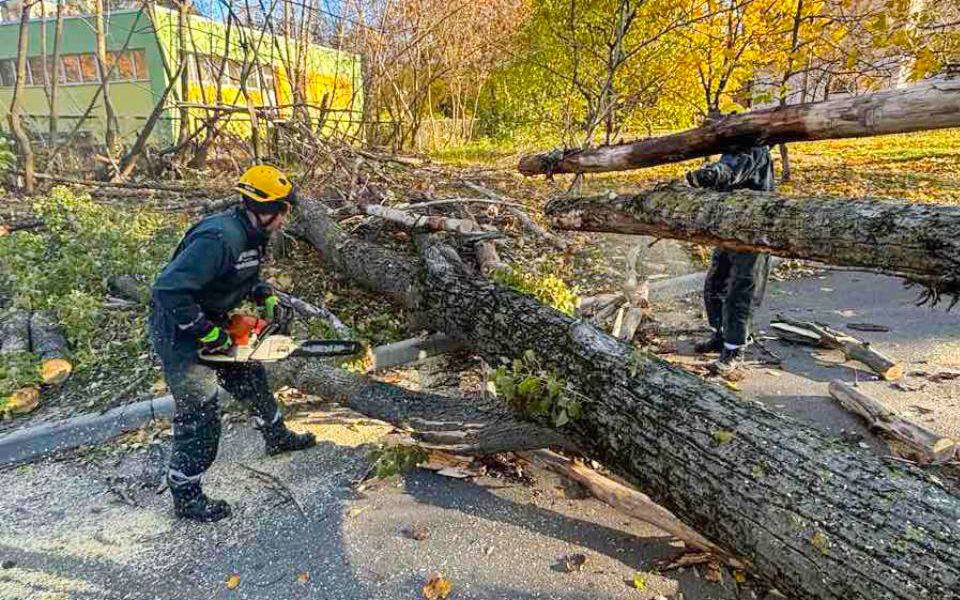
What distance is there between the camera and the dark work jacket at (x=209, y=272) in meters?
2.65

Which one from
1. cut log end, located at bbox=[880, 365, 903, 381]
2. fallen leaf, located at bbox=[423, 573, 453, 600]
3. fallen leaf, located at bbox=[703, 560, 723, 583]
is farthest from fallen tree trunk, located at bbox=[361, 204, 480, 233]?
fallen leaf, located at bbox=[703, 560, 723, 583]

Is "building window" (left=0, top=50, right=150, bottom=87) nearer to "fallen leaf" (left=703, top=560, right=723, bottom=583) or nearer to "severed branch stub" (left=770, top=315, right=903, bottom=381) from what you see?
"severed branch stub" (left=770, top=315, right=903, bottom=381)

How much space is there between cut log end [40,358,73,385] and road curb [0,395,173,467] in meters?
0.66

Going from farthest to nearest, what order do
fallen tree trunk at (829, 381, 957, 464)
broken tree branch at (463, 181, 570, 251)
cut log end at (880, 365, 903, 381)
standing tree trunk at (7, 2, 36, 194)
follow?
standing tree trunk at (7, 2, 36, 194), broken tree branch at (463, 181, 570, 251), cut log end at (880, 365, 903, 381), fallen tree trunk at (829, 381, 957, 464)

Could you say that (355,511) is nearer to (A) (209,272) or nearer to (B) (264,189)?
(A) (209,272)

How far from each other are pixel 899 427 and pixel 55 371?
17.9 ft

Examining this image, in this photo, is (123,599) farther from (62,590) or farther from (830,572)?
(830,572)

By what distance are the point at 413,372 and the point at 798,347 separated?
313 centimetres

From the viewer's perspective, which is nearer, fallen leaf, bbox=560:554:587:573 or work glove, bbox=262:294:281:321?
fallen leaf, bbox=560:554:587:573

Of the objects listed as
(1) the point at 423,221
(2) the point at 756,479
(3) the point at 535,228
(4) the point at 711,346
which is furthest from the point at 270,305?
(3) the point at 535,228

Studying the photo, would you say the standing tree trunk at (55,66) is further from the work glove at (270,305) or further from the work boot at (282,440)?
the work boot at (282,440)

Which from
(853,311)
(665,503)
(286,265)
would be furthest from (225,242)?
(853,311)

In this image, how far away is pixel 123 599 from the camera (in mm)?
2412

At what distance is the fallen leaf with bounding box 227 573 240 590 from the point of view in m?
2.46
